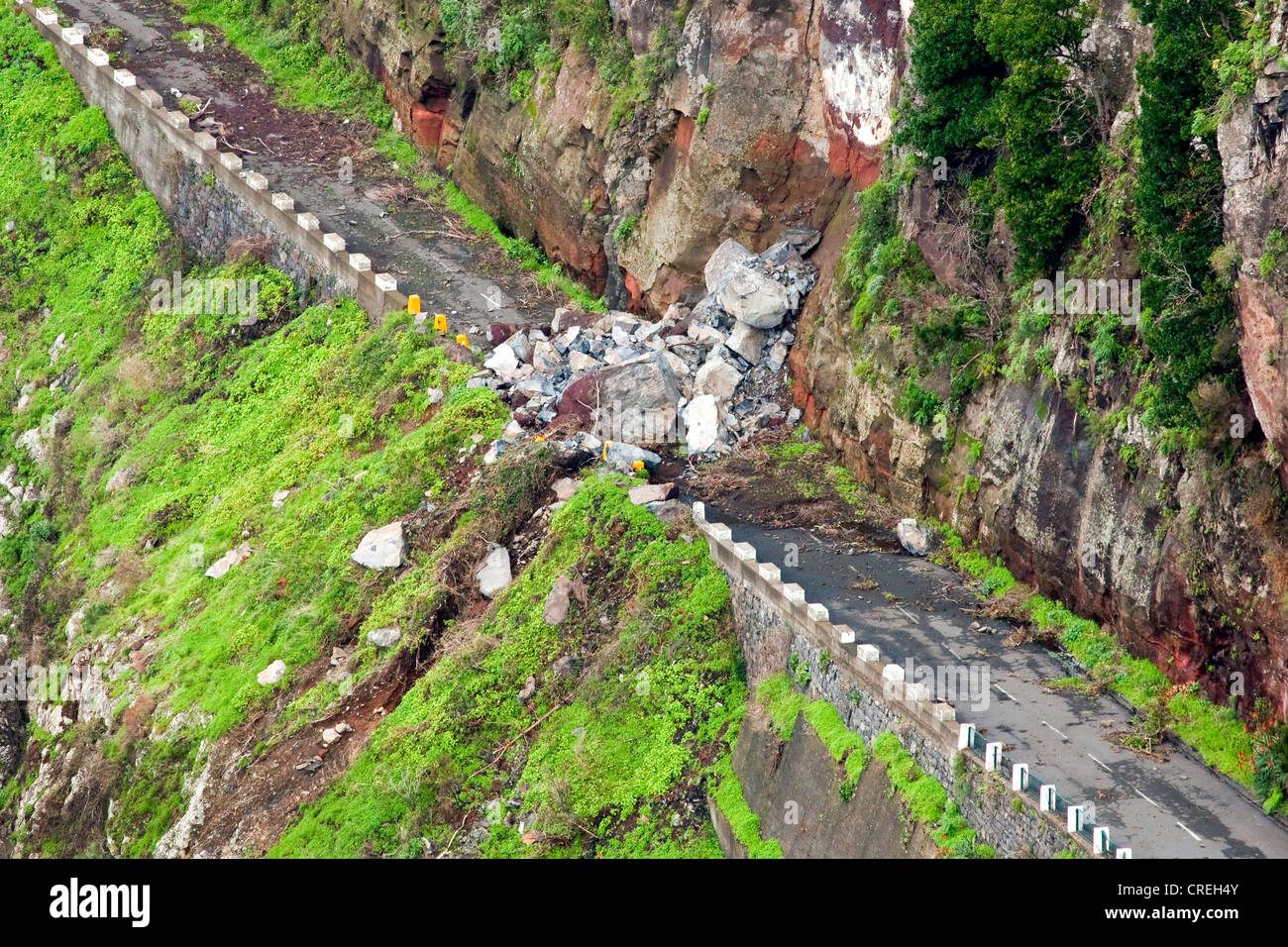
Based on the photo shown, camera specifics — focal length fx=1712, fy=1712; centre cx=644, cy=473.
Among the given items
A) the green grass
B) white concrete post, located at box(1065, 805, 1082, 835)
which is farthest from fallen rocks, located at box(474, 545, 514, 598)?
white concrete post, located at box(1065, 805, 1082, 835)

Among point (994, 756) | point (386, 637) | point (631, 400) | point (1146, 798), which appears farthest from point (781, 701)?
point (631, 400)

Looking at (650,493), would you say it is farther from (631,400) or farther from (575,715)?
(575,715)

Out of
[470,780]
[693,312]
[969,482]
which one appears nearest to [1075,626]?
[969,482]

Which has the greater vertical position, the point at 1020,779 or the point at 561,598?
the point at 1020,779

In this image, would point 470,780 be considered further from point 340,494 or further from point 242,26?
point 242,26

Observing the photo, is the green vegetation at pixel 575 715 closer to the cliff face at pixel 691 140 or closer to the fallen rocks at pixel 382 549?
the fallen rocks at pixel 382 549

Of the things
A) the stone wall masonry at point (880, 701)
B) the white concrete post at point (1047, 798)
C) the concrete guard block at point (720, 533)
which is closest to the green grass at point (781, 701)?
the stone wall masonry at point (880, 701)

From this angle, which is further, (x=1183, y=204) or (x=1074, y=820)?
(x=1183, y=204)
